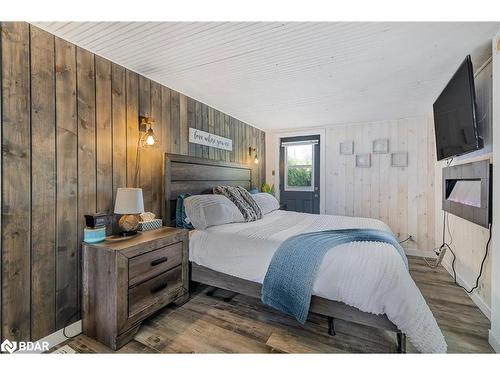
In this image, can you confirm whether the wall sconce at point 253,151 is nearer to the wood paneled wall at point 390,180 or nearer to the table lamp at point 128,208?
the wood paneled wall at point 390,180

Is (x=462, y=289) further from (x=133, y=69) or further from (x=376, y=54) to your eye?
(x=133, y=69)

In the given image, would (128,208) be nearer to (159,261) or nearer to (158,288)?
(159,261)

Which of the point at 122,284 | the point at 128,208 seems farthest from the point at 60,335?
the point at 128,208

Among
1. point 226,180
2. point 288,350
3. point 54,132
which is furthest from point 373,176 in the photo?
point 54,132

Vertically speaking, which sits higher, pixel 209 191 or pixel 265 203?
pixel 209 191

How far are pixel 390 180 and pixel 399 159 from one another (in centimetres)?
37

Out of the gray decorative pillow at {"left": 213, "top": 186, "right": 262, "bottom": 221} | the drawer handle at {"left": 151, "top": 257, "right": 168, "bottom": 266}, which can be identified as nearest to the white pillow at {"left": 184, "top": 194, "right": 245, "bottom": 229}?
the gray decorative pillow at {"left": 213, "top": 186, "right": 262, "bottom": 221}

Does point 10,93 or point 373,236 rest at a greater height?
point 10,93

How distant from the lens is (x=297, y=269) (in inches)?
64.5

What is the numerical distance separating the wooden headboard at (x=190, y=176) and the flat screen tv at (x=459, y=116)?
8.66 feet

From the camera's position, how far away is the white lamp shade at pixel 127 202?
181 cm

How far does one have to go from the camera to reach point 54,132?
1.64 metres

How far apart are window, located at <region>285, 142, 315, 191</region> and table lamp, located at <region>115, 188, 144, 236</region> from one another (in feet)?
10.8
